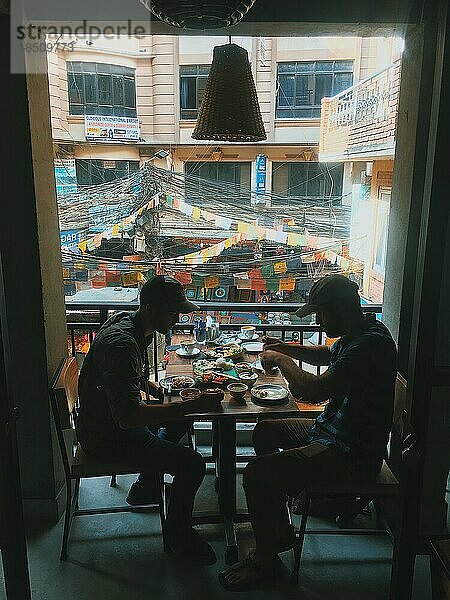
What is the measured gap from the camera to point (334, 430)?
2.17 m

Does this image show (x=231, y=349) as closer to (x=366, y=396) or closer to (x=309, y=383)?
(x=309, y=383)

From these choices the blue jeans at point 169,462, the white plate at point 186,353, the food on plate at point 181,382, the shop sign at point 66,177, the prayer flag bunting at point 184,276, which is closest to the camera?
the blue jeans at point 169,462

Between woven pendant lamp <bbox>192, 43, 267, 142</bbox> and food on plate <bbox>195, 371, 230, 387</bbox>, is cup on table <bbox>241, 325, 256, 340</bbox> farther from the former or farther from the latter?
woven pendant lamp <bbox>192, 43, 267, 142</bbox>

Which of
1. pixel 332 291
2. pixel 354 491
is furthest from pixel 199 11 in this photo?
pixel 354 491

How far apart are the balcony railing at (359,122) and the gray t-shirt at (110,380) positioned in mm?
1549

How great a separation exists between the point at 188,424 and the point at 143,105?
5.96ft

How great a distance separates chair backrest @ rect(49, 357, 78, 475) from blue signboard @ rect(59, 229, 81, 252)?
692mm

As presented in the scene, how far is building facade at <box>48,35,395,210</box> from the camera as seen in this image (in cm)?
254

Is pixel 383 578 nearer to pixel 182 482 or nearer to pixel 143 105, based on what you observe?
pixel 182 482

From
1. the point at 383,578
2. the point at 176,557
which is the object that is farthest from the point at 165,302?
the point at 383,578

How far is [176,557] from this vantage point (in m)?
2.31

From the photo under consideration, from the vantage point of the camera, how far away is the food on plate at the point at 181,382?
93.0 inches

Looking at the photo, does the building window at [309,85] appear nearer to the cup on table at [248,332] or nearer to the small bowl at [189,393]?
the cup on table at [248,332]

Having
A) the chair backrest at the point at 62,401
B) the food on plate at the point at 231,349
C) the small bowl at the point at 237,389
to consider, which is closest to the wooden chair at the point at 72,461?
the chair backrest at the point at 62,401
